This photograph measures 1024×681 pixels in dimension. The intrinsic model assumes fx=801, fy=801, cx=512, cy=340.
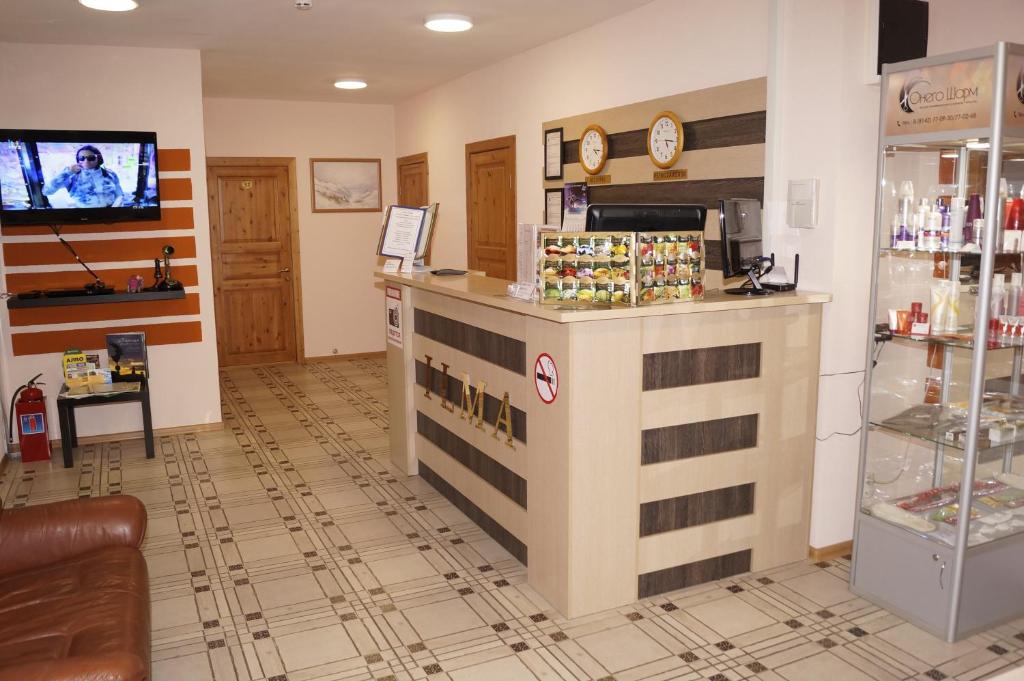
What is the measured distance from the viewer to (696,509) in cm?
355

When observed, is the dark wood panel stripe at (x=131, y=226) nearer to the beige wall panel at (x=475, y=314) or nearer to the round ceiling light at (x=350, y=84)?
the round ceiling light at (x=350, y=84)

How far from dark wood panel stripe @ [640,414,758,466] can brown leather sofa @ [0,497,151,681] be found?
6.54 feet

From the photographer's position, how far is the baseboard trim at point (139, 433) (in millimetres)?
5941

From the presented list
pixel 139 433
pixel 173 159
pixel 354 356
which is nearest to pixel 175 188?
pixel 173 159

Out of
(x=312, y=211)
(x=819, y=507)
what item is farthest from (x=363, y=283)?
(x=819, y=507)

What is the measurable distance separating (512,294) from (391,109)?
623 centimetres

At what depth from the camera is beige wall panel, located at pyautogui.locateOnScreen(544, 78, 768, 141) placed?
402 centimetres

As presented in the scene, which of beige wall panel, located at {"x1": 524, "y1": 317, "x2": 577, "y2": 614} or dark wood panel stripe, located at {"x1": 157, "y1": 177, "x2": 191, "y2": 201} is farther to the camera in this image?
dark wood panel stripe, located at {"x1": 157, "y1": 177, "x2": 191, "y2": 201}

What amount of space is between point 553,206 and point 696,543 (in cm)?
317

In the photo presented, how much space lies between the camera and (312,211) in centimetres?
888

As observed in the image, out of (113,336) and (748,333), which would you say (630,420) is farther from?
(113,336)

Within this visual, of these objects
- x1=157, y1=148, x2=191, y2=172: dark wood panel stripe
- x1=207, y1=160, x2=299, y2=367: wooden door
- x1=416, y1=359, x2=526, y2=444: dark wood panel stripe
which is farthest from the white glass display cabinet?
x1=207, y1=160, x2=299, y2=367: wooden door

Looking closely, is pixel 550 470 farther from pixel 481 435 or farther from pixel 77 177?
pixel 77 177

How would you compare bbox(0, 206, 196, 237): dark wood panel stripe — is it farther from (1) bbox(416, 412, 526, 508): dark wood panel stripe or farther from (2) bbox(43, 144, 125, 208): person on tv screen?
(1) bbox(416, 412, 526, 508): dark wood panel stripe
